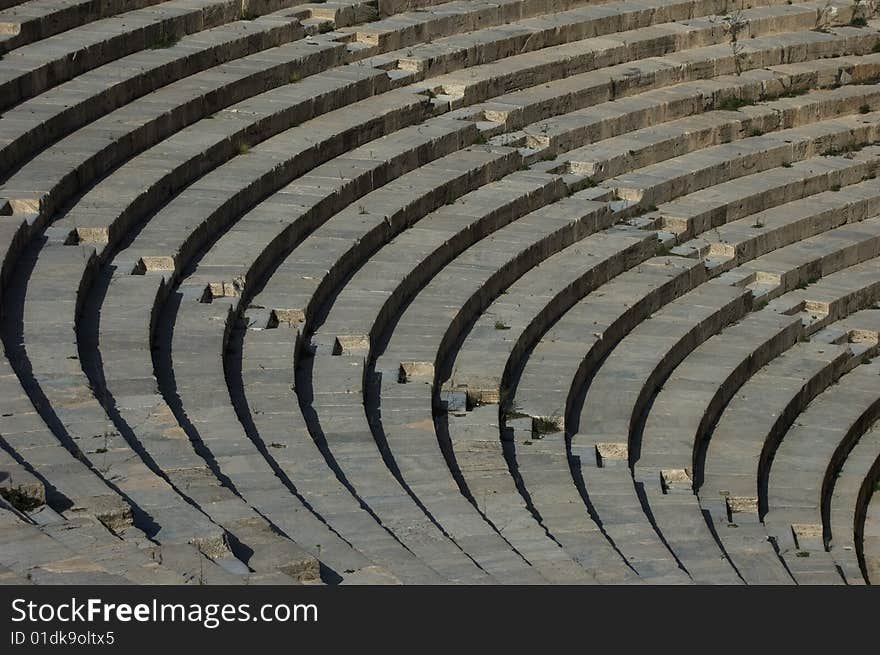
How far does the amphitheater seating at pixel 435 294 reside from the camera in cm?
1220

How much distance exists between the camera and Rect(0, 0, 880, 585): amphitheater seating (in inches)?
480

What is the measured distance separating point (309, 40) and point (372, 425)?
7957mm

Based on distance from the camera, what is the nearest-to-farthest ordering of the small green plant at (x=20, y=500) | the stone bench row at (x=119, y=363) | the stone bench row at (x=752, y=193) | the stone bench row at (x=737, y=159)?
the small green plant at (x=20, y=500)
the stone bench row at (x=119, y=363)
the stone bench row at (x=752, y=193)
the stone bench row at (x=737, y=159)

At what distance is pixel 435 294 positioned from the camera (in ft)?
58.3

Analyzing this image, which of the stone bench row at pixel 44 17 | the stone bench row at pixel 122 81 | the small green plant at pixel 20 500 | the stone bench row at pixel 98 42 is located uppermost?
the stone bench row at pixel 44 17

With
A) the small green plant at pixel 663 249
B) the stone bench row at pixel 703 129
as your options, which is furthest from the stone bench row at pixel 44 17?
the small green plant at pixel 663 249

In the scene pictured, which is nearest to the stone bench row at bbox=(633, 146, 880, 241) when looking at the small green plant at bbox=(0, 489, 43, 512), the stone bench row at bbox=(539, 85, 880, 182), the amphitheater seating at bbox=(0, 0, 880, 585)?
the amphitheater seating at bbox=(0, 0, 880, 585)

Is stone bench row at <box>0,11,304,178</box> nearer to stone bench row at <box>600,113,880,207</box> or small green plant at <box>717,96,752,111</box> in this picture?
stone bench row at <box>600,113,880,207</box>

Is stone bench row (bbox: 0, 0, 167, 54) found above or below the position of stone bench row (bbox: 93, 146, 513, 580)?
above

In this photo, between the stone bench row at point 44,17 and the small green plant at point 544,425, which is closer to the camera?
the small green plant at point 544,425

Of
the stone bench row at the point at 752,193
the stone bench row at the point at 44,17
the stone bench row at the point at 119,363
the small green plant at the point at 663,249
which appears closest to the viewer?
the stone bench row at the point at 119,363

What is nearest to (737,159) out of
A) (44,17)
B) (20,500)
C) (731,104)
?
(731,104)

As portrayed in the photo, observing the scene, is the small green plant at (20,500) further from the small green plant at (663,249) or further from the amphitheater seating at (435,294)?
the small green plant at (663,249)

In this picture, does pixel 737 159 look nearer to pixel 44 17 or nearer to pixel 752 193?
pixel 752 193
